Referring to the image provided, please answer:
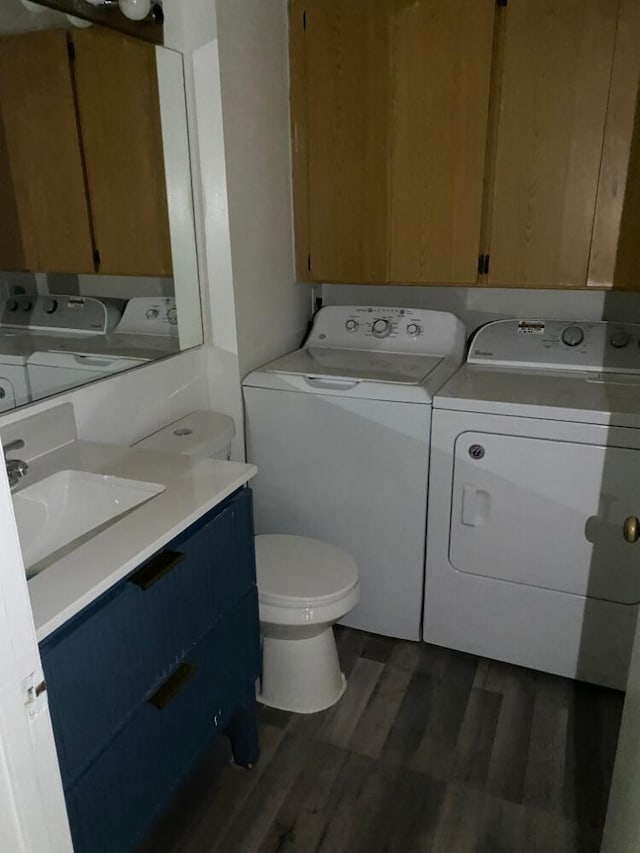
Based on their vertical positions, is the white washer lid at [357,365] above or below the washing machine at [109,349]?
below

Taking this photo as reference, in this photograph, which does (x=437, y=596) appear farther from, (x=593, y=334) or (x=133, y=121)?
(x=133, y=121)

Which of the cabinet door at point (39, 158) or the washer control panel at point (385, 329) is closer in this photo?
the cabinet door at point (39, 158)

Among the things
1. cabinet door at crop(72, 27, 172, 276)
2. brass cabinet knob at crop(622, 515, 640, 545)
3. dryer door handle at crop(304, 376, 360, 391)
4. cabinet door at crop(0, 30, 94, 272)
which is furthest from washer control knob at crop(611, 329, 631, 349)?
cabinet door at crop(0, 30, 94, 272)

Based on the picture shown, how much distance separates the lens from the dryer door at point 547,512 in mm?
1828

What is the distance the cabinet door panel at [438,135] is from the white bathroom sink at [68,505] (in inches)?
52.4

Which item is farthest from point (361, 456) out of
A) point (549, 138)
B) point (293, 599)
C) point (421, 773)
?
point (549, 138)

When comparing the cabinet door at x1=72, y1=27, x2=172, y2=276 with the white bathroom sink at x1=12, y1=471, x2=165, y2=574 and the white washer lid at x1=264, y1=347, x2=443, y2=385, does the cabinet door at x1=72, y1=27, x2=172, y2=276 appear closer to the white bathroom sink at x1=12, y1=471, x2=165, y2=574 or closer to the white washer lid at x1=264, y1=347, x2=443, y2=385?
the white washer lid at x1=264, y1=347, x2=443, y2=385

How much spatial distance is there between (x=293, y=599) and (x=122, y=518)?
Answer: 2.16ft

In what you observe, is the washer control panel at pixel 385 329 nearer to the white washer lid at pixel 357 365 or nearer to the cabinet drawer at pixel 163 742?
the white washer lid at pixel 357 365

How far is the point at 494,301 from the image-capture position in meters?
2.50

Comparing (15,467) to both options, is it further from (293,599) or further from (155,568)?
(293,599)

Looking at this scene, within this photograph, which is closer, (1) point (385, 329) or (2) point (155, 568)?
(2) point (155, 568)

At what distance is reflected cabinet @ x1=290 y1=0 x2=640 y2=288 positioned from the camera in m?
1.92

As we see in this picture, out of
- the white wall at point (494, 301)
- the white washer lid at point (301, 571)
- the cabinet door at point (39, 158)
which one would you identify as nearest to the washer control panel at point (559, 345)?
the white wall at point (494, 301)
